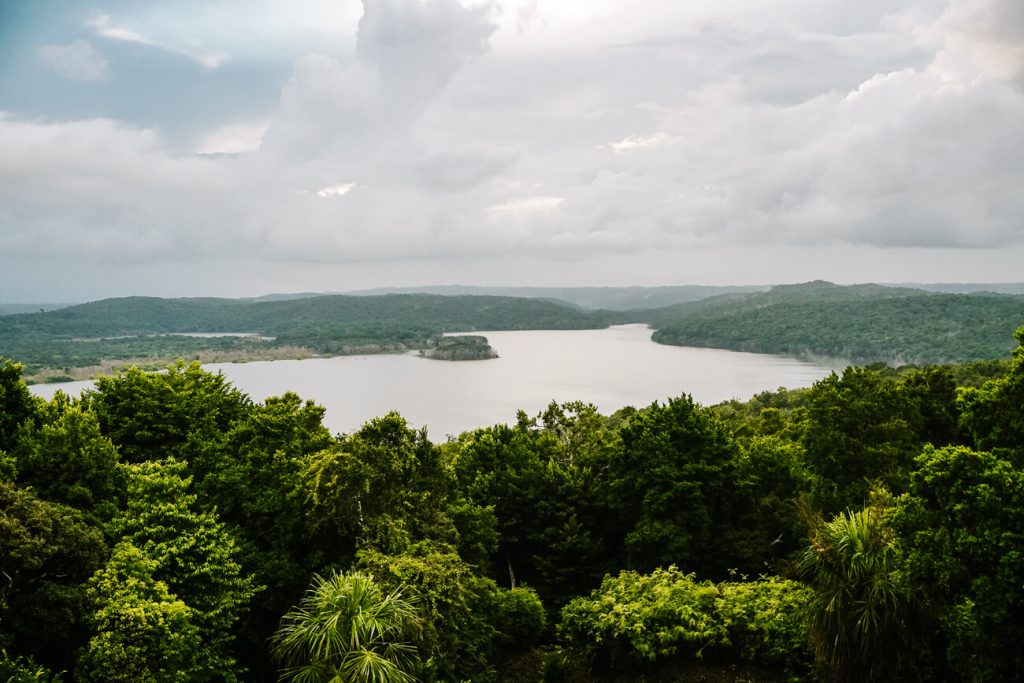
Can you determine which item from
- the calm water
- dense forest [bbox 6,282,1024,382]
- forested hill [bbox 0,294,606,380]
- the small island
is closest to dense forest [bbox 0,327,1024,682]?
the calm water

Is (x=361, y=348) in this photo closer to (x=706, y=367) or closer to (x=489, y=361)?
(x=489, y=361)

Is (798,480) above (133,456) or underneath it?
underneath

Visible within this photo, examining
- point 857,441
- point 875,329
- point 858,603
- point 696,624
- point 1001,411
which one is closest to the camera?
point 858,603

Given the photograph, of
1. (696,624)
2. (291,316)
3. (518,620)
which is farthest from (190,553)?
(291,316)

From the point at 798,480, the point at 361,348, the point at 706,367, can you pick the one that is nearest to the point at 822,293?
the point at 706,367

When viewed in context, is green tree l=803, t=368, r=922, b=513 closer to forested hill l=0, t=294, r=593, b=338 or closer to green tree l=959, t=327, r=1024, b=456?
green tree l=959, t=327, r=1024, b=456

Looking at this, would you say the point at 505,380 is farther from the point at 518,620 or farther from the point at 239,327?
the point at 239,327

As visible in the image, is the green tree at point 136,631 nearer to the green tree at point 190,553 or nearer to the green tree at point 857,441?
the green tree at point 190,553

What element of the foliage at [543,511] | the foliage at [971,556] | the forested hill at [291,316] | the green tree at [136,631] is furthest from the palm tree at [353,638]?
the forested hill at [291,316]
